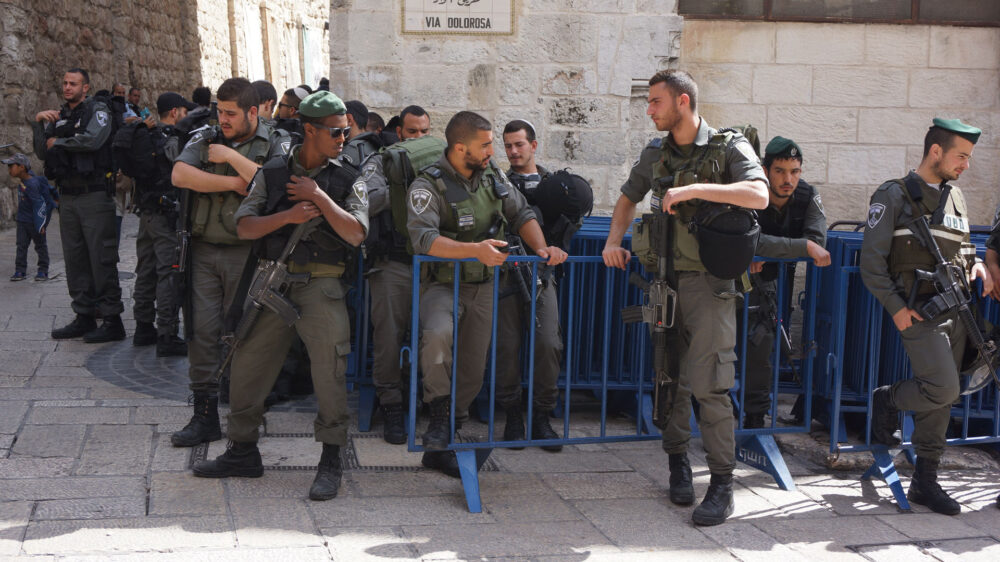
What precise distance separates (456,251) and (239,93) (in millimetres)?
1523

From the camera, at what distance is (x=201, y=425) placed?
17.6 ft

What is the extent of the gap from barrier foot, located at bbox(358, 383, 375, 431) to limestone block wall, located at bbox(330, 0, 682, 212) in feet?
8.39

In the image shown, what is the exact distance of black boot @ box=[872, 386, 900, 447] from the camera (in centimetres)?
503

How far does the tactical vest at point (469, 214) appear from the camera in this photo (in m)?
4.87

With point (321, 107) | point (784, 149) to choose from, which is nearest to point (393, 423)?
point (321, 107)

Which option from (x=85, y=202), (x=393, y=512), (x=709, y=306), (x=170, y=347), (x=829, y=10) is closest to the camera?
(x=393, y=512)

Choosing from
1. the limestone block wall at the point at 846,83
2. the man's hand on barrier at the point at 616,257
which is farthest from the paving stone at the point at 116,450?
the limestone block wall at the point at 846,83

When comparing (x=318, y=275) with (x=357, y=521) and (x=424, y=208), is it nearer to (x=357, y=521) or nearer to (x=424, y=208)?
(x=424, y=208)

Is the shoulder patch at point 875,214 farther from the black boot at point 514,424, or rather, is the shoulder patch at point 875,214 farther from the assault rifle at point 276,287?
the assault rifle at point 276,287

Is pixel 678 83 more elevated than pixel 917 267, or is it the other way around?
pixel 678 83

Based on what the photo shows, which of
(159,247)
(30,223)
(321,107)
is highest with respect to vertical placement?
(321,107)

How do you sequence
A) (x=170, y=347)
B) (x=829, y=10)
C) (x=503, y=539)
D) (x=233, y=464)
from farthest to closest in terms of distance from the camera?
(x=829, y=10)
(x=170, y=347)
(x=233, y=464)
(x=503, y=539)

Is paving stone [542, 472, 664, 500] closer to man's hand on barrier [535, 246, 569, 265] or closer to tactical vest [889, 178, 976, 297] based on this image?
man's hand on barrier [535, 246, 569, 265]

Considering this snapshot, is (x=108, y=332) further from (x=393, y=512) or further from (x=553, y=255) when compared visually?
(x=553, y=255)
